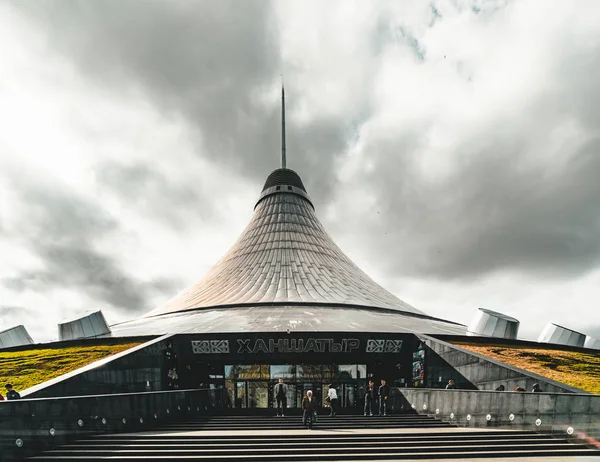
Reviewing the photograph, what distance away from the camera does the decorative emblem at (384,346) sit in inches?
549

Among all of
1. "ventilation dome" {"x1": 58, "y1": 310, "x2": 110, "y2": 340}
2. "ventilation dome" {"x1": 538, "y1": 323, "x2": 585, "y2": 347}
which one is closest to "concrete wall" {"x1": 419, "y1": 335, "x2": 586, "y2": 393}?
"ventilation dome" {"x1": 538, "y1": 323, "x2": 585, "y2": 347}

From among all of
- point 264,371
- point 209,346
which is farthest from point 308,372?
point 209,346

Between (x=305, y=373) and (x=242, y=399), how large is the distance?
2497 mm

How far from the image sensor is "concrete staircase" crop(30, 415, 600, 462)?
588 cm

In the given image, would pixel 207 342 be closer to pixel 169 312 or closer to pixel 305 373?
pixel 305 373

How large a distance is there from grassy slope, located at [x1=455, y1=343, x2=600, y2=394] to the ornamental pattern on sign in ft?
23.3

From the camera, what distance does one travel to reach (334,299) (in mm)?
19641

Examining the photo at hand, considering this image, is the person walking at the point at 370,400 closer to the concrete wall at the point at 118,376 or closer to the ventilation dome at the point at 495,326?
the concrete wall at the point at 118,376

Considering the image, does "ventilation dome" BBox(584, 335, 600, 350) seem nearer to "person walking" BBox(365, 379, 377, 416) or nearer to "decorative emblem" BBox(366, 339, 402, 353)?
"decorative emblem" BBox(366, 339, 402, 353)

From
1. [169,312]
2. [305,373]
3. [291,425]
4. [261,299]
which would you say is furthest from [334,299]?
[291,425]

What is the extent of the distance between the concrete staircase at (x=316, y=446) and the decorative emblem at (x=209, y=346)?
6101 millimetres

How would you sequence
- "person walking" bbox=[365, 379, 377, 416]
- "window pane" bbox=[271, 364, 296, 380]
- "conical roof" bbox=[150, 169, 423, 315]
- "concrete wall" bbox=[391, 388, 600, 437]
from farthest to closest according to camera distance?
"conical roof" bbox=[150, 169, 423, 315], "window pane" bbox=[271, 364, 296, 380], "person walking" bbox=[365, 379, 377, 416], "concrete wall" bbox=[391, 388, 600, 437]

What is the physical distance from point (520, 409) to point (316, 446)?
3.92 meters

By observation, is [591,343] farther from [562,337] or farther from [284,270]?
[284,270]
